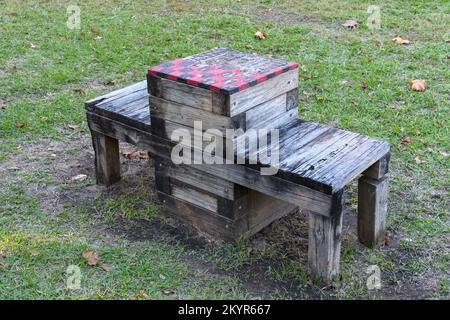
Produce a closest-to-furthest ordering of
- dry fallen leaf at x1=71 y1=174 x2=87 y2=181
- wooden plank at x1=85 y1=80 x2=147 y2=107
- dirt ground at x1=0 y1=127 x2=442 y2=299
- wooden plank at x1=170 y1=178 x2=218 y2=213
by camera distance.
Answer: dirt ground at x1=0 y1=127 x2=442 y2=299 < wooden plank at x1=170 y1=178 x2=218 y2=213 < wooden plank at x1=85 y1=80 x2=147 y2=107 < dry fallen leaf at x1=71 y1=174 x2=87 y2=181

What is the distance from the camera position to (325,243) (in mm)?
3385

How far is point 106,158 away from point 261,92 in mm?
1415

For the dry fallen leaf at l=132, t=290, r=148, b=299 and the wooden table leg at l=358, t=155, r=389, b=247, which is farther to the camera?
the wooden table leg at l=358, t=155, r=389, b=247

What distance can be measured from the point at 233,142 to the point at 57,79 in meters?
3.59

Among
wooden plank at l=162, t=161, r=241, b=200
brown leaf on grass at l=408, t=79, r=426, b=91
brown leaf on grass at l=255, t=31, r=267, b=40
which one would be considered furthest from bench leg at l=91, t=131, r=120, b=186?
brown leaf on grass at l=255, t=31, r=267, b=40

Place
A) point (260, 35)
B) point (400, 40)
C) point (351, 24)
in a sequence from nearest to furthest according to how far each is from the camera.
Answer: point (400, 40), point (260, 35), point (351, 24)

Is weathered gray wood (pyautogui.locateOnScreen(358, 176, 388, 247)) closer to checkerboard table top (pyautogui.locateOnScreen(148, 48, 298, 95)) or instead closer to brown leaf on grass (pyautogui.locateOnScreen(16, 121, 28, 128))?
checkerboard table top (pyautogui.locateOnScreen(148, 48, 298, 95))

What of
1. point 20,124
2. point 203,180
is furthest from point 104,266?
point 20,124

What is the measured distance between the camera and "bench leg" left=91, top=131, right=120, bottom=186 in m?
4.46

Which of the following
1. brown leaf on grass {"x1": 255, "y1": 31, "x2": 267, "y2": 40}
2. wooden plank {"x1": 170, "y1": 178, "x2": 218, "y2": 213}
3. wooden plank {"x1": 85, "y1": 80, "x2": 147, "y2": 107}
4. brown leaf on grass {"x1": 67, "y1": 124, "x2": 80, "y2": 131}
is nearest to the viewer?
wooden plank {"x1": 170, "y1": 178, "x2": 218, "y2": 213}

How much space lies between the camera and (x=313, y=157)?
11.5ft

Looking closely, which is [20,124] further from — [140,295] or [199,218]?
[140,295]

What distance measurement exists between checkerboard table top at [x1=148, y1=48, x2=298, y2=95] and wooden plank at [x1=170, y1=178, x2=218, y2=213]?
709 millimetres

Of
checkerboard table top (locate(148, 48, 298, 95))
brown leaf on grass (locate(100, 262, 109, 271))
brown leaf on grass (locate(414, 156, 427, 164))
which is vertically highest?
checkerboard table top (locate(148, 48, 298, 95))
